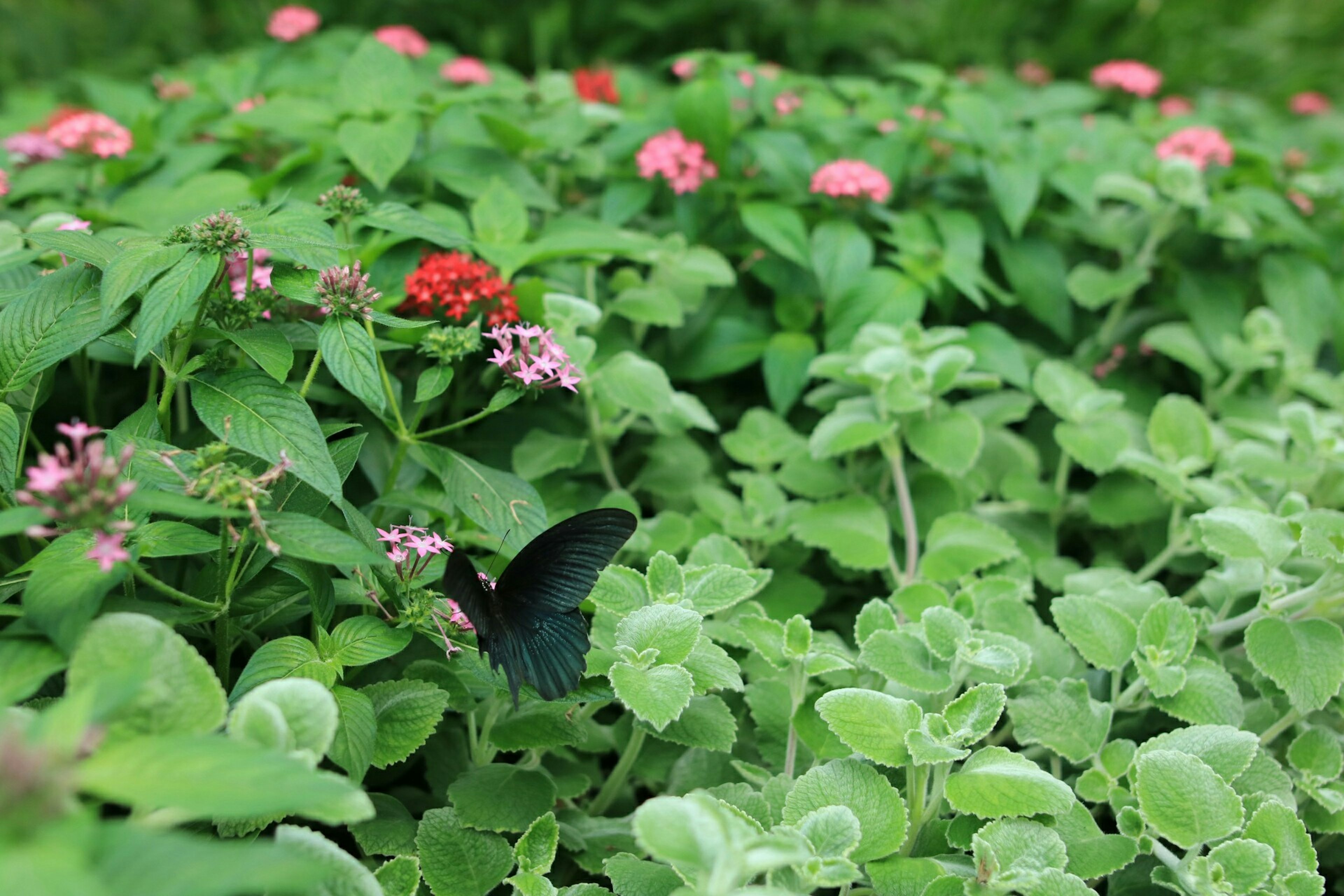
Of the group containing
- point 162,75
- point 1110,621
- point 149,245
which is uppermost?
point 149,245

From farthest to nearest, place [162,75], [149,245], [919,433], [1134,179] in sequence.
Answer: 1. [162,75]
2. [1134,179]
3. [919,433]
4. [149,245]

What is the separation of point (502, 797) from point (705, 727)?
214 mm

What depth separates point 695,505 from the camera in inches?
55.1

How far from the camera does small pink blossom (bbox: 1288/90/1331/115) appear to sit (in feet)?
9.21

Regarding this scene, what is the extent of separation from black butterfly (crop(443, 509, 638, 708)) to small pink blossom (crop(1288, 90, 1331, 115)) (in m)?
3.03

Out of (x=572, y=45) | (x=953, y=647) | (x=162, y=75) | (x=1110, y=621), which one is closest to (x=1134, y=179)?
(x=1110, y=621)

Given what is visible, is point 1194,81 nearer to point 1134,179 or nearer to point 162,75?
point 1134,179

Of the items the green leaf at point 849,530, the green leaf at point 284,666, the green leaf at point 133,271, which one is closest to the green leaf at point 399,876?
the green leaf at point 284,666

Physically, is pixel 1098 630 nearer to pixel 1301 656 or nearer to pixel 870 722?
pixel 1301 656

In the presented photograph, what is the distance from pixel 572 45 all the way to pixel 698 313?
5.50 feet

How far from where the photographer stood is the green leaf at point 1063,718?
3.20 ft

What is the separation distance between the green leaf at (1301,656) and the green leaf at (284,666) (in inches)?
38.6

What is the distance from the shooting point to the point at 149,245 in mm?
867

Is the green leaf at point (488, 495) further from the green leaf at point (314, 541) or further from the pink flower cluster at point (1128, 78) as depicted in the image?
the pink flower cluster at point (1128, 78)
